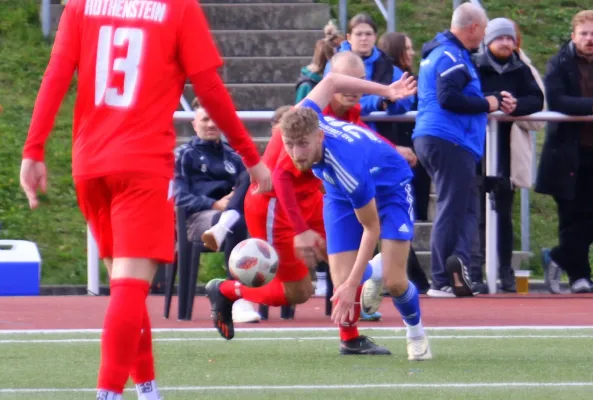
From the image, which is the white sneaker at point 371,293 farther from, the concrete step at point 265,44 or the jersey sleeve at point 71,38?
the concrete step at point 265,44

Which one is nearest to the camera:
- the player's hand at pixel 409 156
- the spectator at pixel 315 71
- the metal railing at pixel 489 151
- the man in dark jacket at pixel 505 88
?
the player's hand at pixel 409 156

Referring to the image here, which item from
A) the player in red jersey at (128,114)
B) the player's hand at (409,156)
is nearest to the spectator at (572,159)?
the player's hand at (409,156)

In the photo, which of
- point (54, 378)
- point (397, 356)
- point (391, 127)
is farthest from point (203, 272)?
point (54, 378)

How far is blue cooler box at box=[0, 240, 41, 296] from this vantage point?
12211mm

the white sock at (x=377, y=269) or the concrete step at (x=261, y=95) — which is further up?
the concrete step at (x=261, y=95)

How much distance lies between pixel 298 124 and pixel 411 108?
5.28 m

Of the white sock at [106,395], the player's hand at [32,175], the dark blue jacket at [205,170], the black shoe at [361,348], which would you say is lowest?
the black shoe at [361,348]

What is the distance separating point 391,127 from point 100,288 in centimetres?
278

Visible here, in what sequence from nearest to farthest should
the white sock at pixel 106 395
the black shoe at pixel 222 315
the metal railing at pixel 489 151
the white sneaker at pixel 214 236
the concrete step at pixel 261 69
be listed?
the white sock at pixel 106 395
the black shoe at pixel 222 315
the white sneaker at pixel 214 236
the metal railing at pixel 489 151
the concrete step at pixel 261 69

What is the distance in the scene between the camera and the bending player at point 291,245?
26.8ft

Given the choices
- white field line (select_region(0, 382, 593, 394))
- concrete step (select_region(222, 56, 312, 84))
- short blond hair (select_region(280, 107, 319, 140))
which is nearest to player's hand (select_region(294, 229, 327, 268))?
short blond hair (select_region(280, 107, 319, 140))

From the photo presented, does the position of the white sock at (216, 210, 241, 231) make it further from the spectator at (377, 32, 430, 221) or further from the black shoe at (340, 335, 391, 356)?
the spectator at (377, 32, 430, 221)

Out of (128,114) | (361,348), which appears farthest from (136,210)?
(361,348)

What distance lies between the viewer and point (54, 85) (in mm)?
5672
